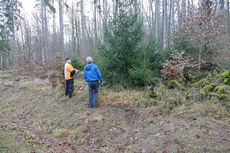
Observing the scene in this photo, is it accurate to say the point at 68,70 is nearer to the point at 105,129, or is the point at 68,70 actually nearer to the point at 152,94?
the point at 105,129

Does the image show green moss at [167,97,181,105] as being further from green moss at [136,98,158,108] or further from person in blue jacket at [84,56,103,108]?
person in blue jacket at [84,56,103,108]

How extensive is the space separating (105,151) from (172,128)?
1912 mm

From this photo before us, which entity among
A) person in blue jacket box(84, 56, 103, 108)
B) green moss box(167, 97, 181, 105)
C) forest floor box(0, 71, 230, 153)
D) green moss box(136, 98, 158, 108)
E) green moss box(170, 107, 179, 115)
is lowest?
forest floor box(0, 71, 230, 153)

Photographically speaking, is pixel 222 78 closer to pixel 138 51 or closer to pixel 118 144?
pixel 138 51

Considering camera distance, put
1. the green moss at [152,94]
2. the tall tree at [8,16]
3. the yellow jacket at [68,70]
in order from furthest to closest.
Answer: the tall tree at [8,16], the yellow jacket at [68,70], the green moss at [152,94]

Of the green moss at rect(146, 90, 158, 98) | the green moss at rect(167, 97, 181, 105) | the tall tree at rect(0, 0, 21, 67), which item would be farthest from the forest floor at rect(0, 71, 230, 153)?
the tall tree at rect(0, 0, 21, 67)

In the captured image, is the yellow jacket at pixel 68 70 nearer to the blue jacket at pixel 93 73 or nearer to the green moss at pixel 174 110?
the blue jacket at pixel 93 73

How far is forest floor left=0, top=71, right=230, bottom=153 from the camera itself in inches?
138

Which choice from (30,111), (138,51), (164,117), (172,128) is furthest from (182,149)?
(30,111)

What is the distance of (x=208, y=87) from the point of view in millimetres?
5543

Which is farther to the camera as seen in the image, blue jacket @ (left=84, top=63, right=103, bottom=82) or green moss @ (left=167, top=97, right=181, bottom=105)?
blue jacket @ (left=84, top=63, right=103, bottom=82)

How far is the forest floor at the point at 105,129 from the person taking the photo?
3498 millimetres

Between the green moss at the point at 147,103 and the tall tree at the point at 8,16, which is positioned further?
the tall tree at the point at 8,16

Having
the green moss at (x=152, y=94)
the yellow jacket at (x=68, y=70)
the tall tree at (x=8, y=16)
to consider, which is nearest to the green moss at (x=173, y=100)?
the green moss at (x=152, y=94)
